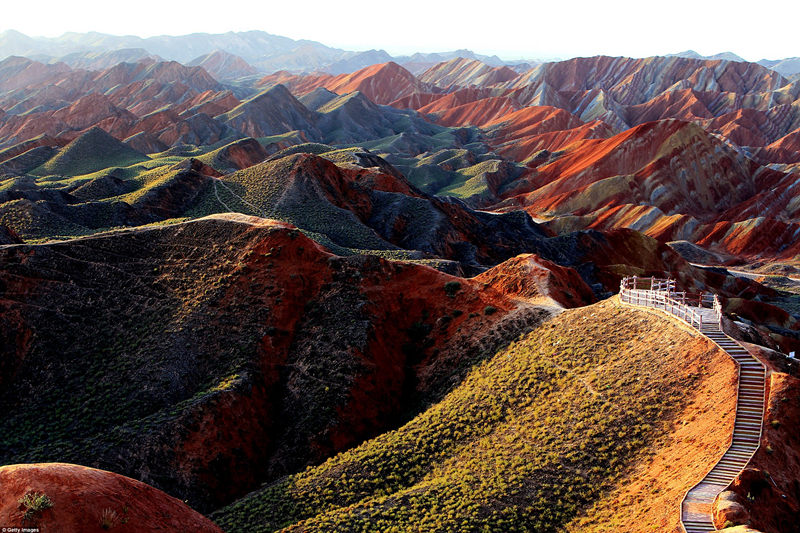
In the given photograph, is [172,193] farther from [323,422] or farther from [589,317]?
[589,317]

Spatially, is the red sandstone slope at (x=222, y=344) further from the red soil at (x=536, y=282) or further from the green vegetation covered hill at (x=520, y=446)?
the green vegetation covered hill at (x=520, y=446)

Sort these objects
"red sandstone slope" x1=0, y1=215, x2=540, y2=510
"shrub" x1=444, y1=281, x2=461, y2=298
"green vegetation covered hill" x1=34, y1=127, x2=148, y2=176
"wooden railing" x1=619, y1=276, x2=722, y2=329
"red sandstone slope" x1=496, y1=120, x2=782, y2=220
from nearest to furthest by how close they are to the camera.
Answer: "wooden railing" x1=619, y1=276, x2=722, y2=329 → "red sandstone slope" x1=0, y1=215, x2=540, y2=510 → "shrub" x1=444, y1=281, x2=461, y2=298 → "green vegetation covered hill" x1=34, y1=127, x2=148, y2=176 → "red sandstone slope" x1=496, y1=120, x2=782, y2=220

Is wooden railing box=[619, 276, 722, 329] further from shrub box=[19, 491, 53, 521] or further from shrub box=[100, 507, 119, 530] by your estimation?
shrub box=[19, 491, 53, 521]

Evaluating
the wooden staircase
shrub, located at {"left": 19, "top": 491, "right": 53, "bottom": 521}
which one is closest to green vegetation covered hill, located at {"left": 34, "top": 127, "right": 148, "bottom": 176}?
shrub, located at {"left": 19, "top": 491, "right": 53, "bottom": 521}

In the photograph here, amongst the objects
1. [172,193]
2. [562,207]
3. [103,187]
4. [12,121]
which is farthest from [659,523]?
[12,121]

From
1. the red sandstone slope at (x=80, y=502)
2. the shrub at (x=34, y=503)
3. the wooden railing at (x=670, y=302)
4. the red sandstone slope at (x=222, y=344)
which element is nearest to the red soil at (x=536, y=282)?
the red sandstone slope at (x=222, y=344)

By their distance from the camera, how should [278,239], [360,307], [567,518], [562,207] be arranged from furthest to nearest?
[562,207], [278,239], [360,307], [567,518]

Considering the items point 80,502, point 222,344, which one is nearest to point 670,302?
point 222,344
